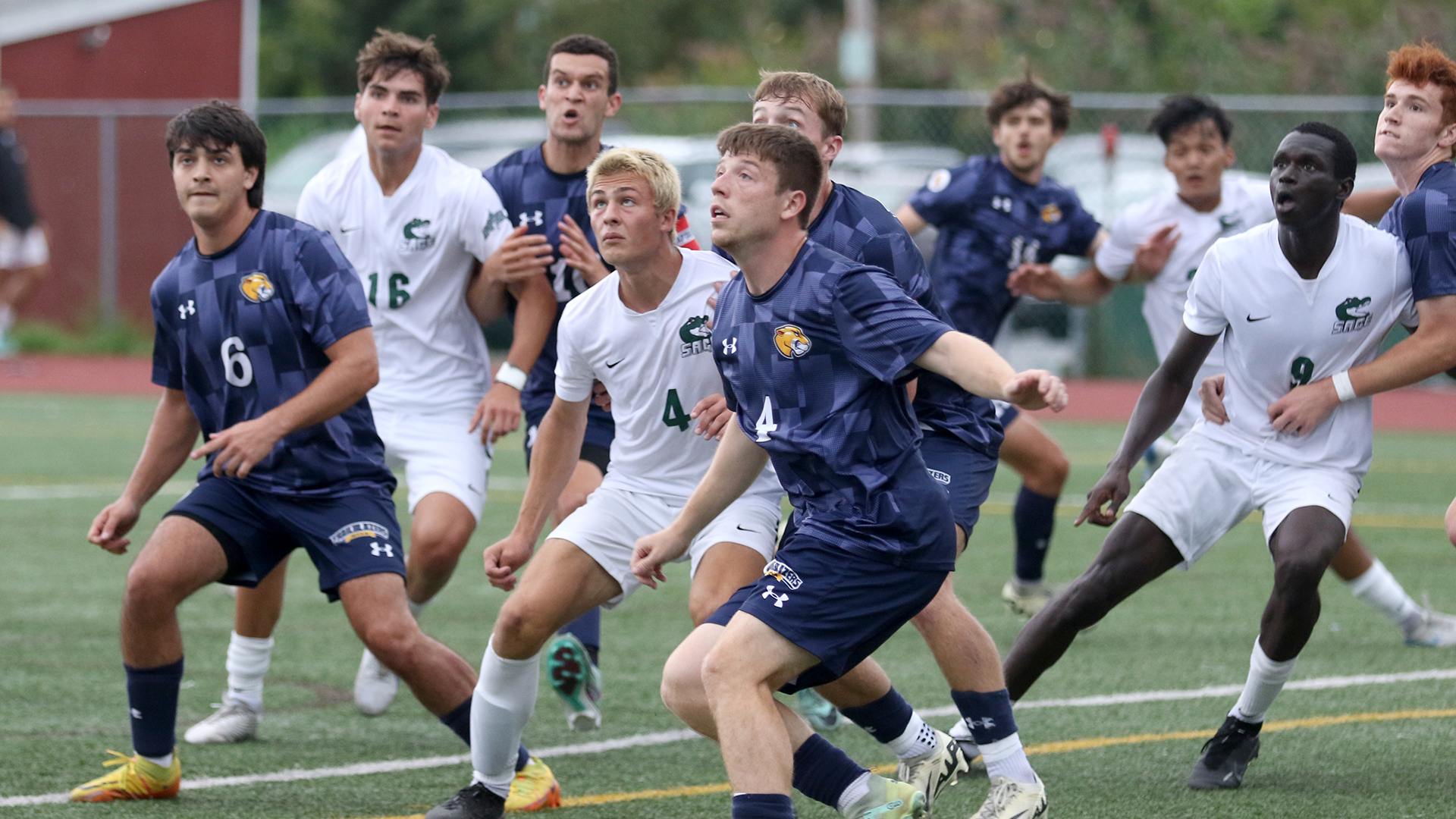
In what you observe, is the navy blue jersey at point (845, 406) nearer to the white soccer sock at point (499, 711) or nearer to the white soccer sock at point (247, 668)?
the white soccer sock at point (499, 711)

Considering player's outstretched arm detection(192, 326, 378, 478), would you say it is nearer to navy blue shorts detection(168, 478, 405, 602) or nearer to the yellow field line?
navy blue shorts detection(168, 478, 405, 602)

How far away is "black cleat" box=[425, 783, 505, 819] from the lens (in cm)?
465

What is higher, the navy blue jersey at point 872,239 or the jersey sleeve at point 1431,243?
the jersey sleeve at point 1431,243

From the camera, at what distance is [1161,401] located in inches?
200

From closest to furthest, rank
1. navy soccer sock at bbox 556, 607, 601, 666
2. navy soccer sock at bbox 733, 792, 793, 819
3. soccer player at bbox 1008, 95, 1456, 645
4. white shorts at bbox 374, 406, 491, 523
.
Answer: navy soccer sock at bbox 733, 792, 793, 819 → white shorts at bbox 374, 406, 491, 523 → navy soccer sock at bbox 556, 607, 601, 666 → soccer player at bbox 1008, 95, 1456, 645

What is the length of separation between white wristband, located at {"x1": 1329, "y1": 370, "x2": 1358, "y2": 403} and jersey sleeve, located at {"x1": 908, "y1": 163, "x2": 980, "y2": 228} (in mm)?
2762

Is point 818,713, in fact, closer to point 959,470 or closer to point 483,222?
point 959,470

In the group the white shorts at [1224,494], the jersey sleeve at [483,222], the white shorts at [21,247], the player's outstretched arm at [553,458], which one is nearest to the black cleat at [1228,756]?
the white shorts at [1224,494]

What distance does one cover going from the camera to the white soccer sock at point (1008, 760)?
4.55 metres

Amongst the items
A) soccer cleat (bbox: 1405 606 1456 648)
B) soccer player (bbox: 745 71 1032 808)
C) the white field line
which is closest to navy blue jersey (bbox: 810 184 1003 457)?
soccer player (bbox: 745 71 1032 808)

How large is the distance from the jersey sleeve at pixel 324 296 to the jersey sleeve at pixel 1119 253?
3610 mm

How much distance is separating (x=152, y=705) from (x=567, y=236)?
210 centimetres

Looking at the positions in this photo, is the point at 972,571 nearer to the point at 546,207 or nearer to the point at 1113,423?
the point at 546,207

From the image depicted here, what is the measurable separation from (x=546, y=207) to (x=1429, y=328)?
10.1ft
